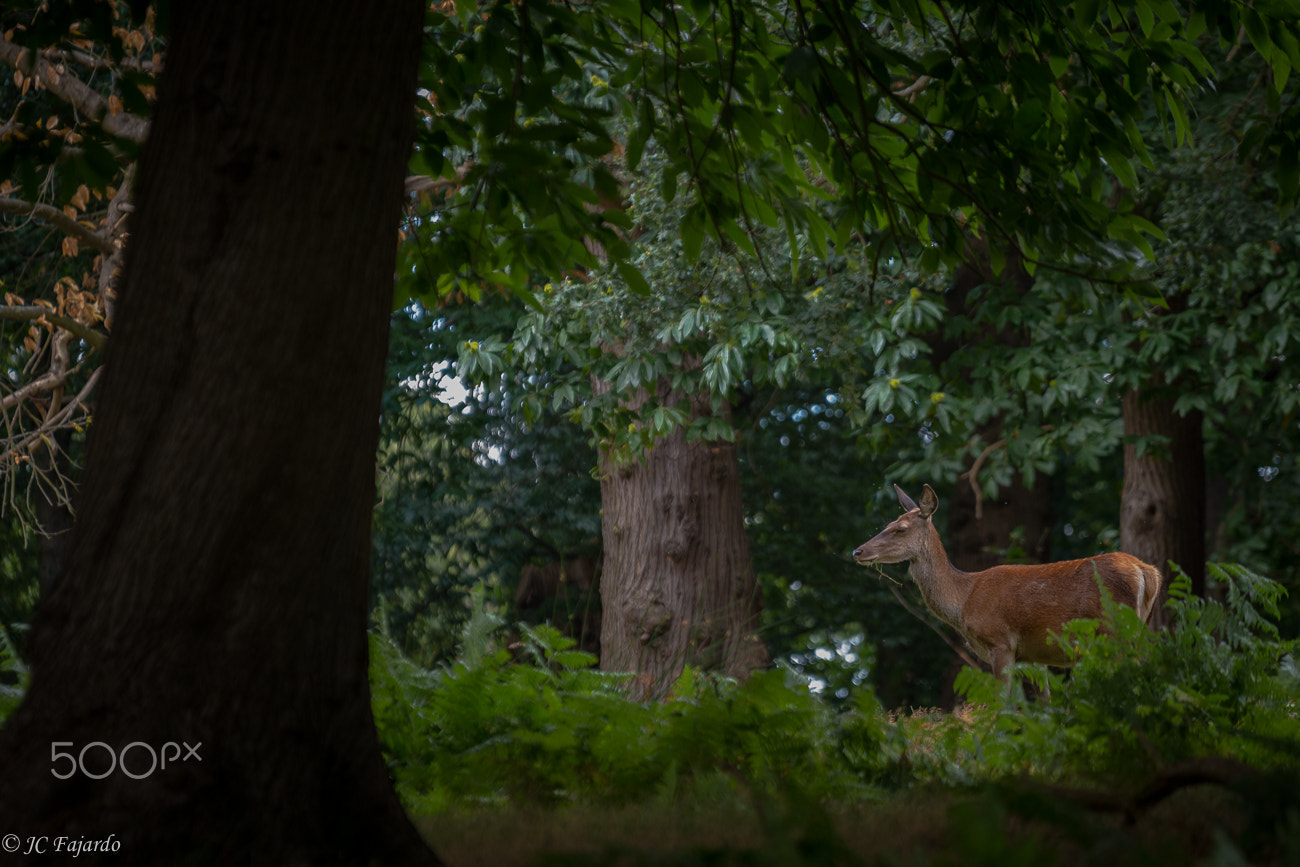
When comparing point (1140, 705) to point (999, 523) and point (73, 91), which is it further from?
point (999, 523)

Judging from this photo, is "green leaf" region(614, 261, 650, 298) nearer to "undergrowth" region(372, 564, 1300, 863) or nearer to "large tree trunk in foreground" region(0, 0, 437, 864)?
"undergrowth" region(372, 564, 1300, 863)

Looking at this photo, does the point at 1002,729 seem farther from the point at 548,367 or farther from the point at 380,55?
the point at 548,367

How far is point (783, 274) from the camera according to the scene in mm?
11391

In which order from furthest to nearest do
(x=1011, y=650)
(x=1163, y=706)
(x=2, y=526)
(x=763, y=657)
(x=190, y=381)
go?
(x=2, y=526) → (x=763, y=657) → (x=1011, y=650) → (x=1163, y=706) → (x=190, y=381)

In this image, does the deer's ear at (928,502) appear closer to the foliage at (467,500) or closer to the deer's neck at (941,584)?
the deer's neck at (941,584)

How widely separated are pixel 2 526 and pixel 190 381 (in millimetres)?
15328

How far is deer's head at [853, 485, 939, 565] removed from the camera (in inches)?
419

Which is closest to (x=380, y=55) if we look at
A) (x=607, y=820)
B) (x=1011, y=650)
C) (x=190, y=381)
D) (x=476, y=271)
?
(x=190, y=381)

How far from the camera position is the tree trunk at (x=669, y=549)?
11.6 metres

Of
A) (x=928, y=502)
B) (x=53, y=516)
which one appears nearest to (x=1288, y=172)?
(x=928, y=502)

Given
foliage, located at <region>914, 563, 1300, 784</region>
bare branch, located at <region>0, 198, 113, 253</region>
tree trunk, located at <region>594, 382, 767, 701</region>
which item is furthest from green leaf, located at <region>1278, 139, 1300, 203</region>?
bare branch, located at <region>0, 198, 113, 253</region>

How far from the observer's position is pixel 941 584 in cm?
1045

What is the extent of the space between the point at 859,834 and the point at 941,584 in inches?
324

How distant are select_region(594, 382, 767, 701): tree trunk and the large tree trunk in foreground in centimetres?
870
